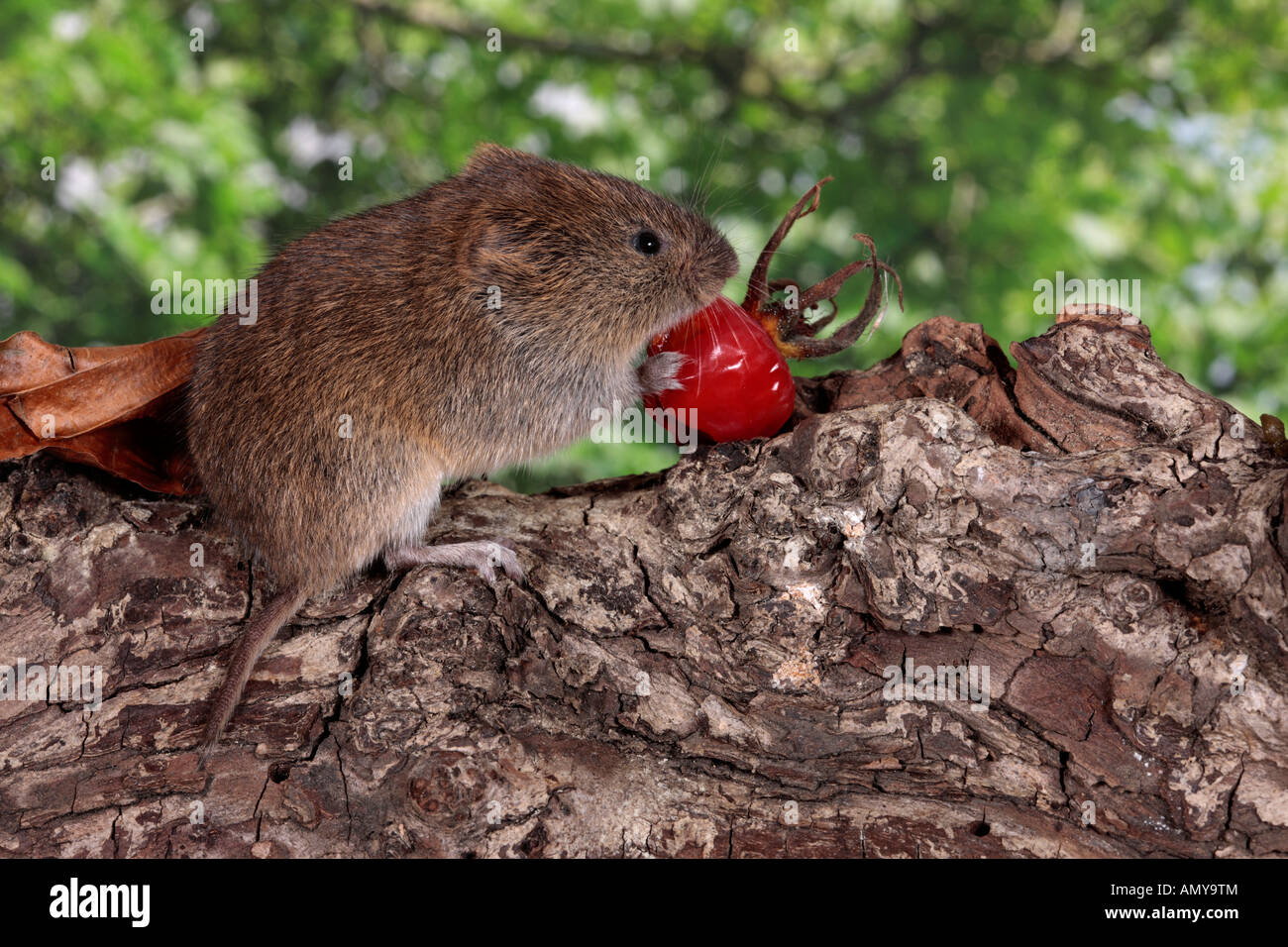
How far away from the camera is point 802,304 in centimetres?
347

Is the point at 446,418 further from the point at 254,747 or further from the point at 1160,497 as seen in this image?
the point at 1160,497

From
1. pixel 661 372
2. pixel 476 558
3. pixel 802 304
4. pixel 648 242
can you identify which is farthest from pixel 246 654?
pixel 802 304

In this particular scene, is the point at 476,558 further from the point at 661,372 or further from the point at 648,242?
the point at 648,242

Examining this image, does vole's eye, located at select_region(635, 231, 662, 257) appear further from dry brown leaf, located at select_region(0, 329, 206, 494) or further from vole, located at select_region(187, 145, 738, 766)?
dry brown leaf, located at select_region(0, 329, 206, 494)

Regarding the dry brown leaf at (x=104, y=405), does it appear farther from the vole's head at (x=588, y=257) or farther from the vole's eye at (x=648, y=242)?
the vole's eye at (x=648, y=242)

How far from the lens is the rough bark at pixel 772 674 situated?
8.61ft

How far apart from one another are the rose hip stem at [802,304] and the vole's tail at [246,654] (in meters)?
1.71

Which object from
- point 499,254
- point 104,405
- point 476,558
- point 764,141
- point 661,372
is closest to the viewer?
point 476,558

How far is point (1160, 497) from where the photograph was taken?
2.63m

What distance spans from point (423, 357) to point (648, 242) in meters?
0.88

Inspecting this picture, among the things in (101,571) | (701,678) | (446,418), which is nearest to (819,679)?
(701,678)

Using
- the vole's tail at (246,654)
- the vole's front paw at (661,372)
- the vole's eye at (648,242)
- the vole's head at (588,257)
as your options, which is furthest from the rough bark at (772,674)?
the vole's eye at (648,242)

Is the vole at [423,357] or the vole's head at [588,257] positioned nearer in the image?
the vole at [423,357]

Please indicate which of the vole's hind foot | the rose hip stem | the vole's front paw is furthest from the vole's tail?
the rose hip stem
